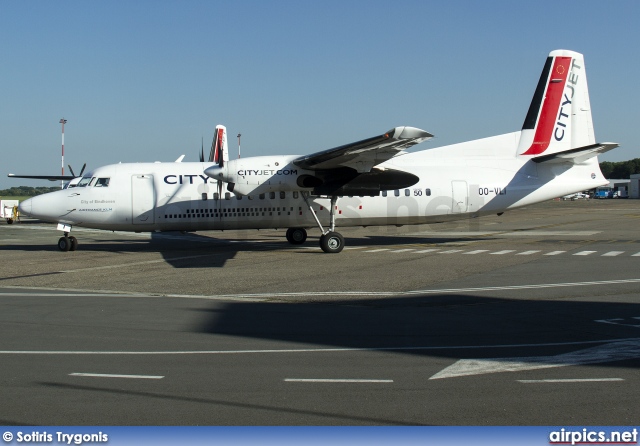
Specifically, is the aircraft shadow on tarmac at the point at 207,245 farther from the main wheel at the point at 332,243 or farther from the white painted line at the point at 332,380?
the white painted line at the point at 332,380

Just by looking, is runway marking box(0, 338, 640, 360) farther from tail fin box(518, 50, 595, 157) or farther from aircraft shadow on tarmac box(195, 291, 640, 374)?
tail fin box(518, 50, 595, 157)

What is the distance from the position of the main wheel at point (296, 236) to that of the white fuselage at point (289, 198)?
1.95 meters

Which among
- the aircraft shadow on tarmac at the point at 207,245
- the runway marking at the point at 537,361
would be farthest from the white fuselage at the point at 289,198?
the runway marking at the point at 537,361

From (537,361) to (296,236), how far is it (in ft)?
63.6

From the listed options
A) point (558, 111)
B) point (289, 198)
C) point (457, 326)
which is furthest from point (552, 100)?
point (457, 326)

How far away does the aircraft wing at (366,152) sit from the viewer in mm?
18312

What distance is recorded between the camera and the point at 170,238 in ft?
105

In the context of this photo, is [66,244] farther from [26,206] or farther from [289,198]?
[289,198]

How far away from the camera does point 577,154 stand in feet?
79.2

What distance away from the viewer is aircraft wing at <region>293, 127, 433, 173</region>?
18.3 m

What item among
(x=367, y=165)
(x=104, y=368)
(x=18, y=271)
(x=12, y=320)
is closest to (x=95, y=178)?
(x=18, y=271)

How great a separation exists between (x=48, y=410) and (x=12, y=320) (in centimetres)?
570

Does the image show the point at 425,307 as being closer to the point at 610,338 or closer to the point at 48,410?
the point at 610,338

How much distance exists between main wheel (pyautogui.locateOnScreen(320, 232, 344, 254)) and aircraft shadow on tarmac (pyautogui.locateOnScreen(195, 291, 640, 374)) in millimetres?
9585
